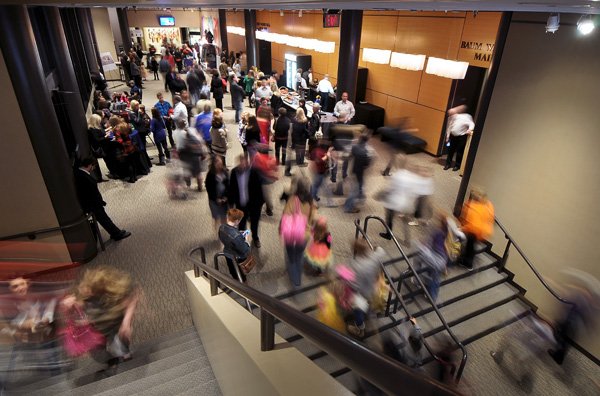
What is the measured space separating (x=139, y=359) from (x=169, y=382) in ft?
2.96

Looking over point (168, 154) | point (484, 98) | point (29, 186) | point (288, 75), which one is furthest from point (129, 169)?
point (288, 75)

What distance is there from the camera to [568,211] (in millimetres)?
4781

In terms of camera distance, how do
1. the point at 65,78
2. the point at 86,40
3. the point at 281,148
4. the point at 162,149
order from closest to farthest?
1. the point at 65,78
2. the point at 162,149
3. the point at 281,148
4. the point at 86,40

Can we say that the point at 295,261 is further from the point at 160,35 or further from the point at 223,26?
the point at 160,35

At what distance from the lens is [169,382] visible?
11.4 ft

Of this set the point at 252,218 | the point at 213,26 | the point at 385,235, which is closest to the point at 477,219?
the point at 385,235

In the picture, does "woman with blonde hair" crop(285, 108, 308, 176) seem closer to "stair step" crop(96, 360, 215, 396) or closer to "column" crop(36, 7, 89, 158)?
"column" crop(36, 7, 89, 158)

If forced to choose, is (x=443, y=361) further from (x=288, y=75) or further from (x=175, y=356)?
(x=288, y=75)

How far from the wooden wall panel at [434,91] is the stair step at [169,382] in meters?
8.76

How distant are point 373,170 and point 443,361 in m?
6.15

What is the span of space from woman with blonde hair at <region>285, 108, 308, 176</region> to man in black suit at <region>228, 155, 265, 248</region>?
2.98 m

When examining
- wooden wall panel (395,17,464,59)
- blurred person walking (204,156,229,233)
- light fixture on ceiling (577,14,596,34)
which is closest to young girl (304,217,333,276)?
blurred person walking (204,156,229,233)

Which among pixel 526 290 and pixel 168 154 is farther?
pixel 168 154

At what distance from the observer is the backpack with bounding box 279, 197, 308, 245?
4.56m
